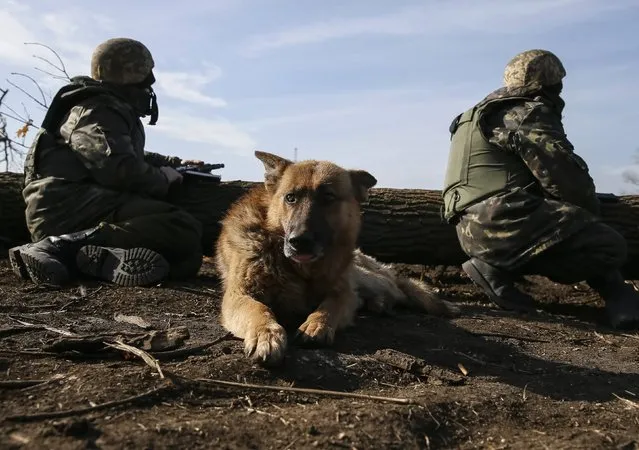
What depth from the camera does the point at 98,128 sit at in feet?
22.2

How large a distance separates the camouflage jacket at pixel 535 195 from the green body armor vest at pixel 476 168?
0.09 meters

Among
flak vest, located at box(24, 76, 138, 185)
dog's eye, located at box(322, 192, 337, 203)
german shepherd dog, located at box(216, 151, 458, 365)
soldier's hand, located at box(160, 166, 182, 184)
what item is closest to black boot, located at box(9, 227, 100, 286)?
flak vest, located at box(24, 76, 138, 185)

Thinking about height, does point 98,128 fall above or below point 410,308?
above

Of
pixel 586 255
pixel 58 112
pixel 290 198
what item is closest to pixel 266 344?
pixel 290 198

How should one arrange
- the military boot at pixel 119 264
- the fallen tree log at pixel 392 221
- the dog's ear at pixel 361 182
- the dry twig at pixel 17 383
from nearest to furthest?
the dry twig at pixel 17 383 < the dog's ear at pixel 361 182 < the military boot at pixel 119 264 < the fallen tree log at pixel 392 221

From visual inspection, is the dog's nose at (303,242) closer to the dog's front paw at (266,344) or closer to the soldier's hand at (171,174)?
the dog's front paw at (266,344)

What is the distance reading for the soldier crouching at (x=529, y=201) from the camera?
6.78 m

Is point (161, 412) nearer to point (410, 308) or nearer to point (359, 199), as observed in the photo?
point (359, 199)

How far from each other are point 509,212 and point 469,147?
907 millimetres

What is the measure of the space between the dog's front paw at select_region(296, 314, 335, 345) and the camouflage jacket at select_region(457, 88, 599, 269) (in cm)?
314

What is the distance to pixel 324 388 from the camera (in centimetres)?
368

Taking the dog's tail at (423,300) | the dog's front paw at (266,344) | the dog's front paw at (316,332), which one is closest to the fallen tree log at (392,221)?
the dog's tail at (423,300)

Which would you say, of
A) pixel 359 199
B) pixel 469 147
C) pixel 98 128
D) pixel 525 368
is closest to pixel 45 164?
pixel 98 128

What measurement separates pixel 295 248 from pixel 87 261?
2783 mm
